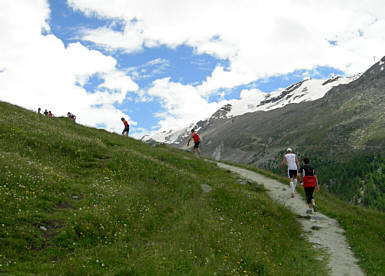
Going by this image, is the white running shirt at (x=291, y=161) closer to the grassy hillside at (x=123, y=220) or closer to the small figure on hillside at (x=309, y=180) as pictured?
the small figure on hillside at (x=309, y=180)

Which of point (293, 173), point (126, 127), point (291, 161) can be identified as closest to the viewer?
point (291, 161)

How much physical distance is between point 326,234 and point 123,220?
1144 centimetres

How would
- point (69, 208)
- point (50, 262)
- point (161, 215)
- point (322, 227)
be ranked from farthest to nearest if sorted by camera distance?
1. point (322, 227)
2. point (161, 215)
3. point (69, 208)
4. point (50, 262)

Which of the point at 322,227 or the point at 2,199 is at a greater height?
the point at 2,199

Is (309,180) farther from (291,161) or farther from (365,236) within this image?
(365,236)

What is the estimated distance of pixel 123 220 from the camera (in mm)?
15109

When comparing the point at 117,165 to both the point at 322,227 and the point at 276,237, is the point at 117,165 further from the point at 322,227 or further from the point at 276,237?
the point at 322,227

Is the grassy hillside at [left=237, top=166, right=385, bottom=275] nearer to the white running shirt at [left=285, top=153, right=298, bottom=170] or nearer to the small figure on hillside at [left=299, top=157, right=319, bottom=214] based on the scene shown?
the small figure on hillside at [left=299, top=157, right=319, bottom=214]

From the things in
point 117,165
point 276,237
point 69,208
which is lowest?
point 276,237

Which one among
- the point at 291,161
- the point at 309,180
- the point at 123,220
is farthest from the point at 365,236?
the point at 123,220

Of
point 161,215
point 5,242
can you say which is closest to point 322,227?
point 161,215

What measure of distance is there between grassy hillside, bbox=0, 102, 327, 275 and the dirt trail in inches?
27.1

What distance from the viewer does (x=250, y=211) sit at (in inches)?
803

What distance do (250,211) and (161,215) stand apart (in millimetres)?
6062
